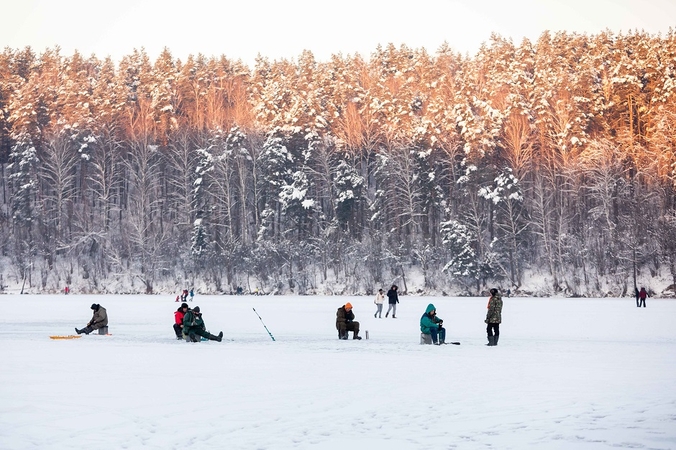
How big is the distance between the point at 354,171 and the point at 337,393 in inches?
2386

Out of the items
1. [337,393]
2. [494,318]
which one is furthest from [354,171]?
[337,393]

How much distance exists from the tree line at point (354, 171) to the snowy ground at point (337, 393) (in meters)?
42.9

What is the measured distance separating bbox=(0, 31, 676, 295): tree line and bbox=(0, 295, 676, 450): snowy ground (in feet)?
141

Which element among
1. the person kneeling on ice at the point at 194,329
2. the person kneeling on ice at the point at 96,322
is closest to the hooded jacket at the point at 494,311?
the person kneeling on ice at the point at 194,329

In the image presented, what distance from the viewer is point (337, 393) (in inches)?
511

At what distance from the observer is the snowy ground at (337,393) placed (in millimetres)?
9531

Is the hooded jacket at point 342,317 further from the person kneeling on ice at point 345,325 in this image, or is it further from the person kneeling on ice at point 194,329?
the person kneeling on ice at point 194,329

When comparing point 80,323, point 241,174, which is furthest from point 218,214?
point 80,323

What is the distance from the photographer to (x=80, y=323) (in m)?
30.7

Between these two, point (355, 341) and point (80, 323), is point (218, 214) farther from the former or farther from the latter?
point (355, 341)

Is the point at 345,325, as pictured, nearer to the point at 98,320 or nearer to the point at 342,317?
the point at 342,317

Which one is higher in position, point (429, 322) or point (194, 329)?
point (429, 322)

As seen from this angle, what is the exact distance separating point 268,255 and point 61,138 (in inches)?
967

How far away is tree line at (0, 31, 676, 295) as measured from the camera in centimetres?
6575
